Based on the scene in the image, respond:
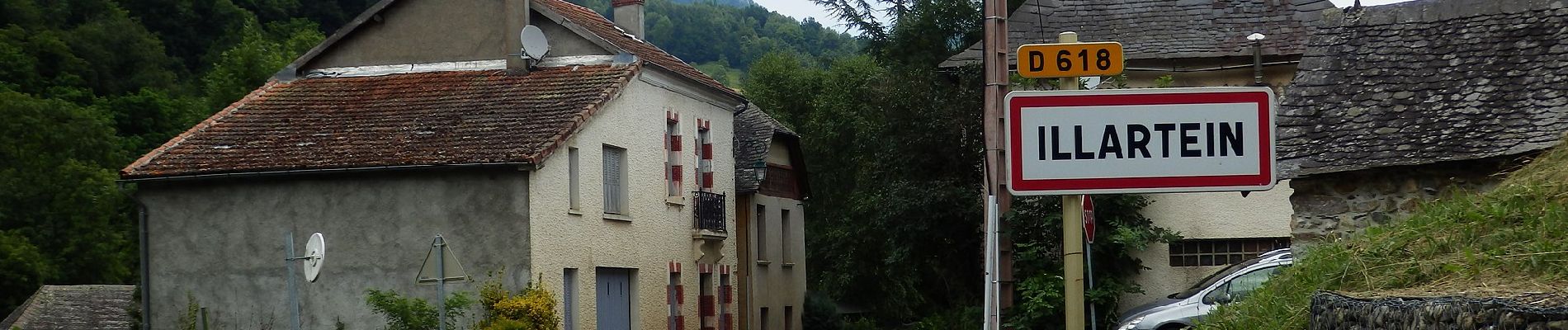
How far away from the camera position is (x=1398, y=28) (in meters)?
16.9

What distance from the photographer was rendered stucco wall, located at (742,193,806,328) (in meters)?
33.9

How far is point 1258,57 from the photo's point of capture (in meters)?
24.5

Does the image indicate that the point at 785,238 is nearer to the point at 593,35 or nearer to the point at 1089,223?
the point at 593,35

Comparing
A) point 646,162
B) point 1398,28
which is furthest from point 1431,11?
point 646,162

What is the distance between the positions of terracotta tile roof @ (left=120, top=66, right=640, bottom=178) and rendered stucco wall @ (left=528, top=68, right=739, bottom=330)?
50 cm

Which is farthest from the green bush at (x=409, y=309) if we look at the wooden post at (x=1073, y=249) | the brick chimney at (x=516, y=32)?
the wooden post at (x=1073, y=249)

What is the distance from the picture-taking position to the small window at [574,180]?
80.1 ft

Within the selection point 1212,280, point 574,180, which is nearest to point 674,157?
point 574,180

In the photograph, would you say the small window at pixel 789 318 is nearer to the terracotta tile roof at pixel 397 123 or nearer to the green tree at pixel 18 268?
the terracotta tile roof at pixel 397 123

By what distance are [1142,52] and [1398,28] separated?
781cm

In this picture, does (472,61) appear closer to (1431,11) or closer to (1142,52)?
(1142,52)

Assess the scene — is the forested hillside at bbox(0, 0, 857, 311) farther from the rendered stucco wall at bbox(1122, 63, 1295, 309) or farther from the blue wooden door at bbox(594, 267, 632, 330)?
the rendered stucco wall at bbox(1122, 63, 1295, 309)

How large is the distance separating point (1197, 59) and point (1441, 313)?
59.0ft

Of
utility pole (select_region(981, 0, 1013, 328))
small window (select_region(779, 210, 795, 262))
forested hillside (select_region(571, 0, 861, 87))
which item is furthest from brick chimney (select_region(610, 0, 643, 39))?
forested hillside (select_region(571, 0, 861, 87))
